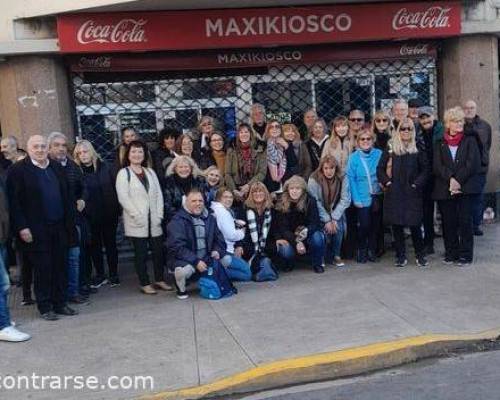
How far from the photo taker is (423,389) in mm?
4496

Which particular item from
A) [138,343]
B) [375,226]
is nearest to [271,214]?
[375,226]

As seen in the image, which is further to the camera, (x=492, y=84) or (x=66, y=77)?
(x=492, y=84)

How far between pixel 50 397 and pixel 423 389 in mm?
2590

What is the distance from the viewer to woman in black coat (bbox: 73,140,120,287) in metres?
7.04

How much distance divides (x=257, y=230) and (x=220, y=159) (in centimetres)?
110

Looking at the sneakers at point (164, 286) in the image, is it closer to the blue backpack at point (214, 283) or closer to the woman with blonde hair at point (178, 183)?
the blue backpack at point (214, 283)

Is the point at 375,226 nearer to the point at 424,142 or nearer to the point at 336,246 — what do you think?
the point at 336,246

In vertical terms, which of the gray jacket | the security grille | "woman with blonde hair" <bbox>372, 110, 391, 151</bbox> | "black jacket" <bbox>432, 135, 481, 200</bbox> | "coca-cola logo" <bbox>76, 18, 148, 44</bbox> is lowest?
the gray jacket

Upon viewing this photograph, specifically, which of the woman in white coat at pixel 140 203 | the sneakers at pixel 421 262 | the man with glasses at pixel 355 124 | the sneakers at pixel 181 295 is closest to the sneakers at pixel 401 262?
the sneakers at pixel 421 262

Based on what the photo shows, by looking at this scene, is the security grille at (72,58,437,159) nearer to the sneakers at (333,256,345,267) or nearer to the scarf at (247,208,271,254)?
the scarf at (247,208,271,254)

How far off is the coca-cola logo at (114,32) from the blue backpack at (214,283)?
11.2ft

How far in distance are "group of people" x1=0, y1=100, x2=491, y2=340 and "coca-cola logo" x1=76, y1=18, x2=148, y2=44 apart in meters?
1.49

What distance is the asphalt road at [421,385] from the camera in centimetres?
439

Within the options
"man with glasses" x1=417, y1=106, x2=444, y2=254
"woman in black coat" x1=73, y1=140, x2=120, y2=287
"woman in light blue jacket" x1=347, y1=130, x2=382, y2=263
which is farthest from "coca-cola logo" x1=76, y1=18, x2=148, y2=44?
"man with glasses" x1=417, y1=106, x2=444, y2=254
